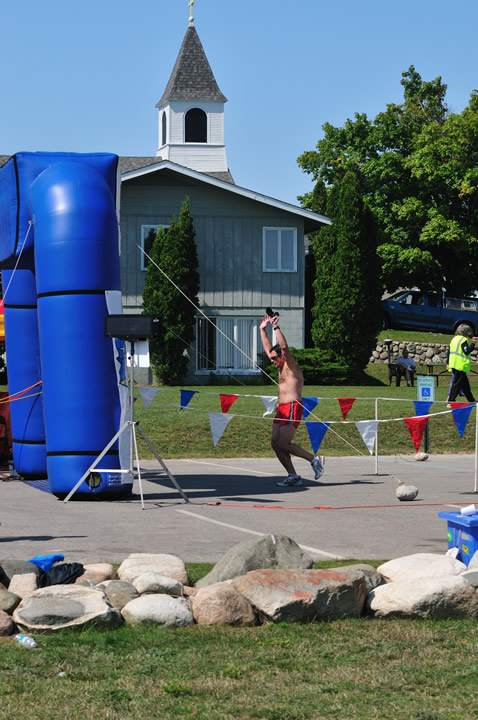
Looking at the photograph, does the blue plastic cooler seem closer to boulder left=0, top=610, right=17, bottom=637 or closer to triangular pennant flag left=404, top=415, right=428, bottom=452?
boulder left=0, top=610, right=17, bottom=637

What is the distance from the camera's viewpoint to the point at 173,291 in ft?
111

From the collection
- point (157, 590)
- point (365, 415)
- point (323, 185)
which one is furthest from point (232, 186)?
point (157, 590)

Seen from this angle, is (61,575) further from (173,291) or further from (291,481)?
(173,291)

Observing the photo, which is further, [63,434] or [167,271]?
[167,271]

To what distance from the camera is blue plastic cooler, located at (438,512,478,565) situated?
782 cm

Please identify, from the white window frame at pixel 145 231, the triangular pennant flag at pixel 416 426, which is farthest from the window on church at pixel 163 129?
the triangular pennant flag at pixel 416 426

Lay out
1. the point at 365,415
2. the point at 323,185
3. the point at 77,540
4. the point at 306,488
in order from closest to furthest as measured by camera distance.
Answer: the point at 77,540 → the point at 306,488 → the point at 365,415 → the point at 323,185

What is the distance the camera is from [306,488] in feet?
47.0

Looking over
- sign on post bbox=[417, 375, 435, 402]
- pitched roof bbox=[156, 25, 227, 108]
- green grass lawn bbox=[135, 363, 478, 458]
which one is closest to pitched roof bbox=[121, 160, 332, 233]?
green grass lawn bbox=[135, 363, 478, 458]

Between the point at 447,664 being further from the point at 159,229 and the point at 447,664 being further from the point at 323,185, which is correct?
the point at 323,185

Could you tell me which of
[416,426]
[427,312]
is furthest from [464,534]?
[427,312]

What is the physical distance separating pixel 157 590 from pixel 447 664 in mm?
2049

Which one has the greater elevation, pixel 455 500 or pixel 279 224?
pixel 279 224

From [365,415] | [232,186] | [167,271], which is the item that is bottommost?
[365,415]
